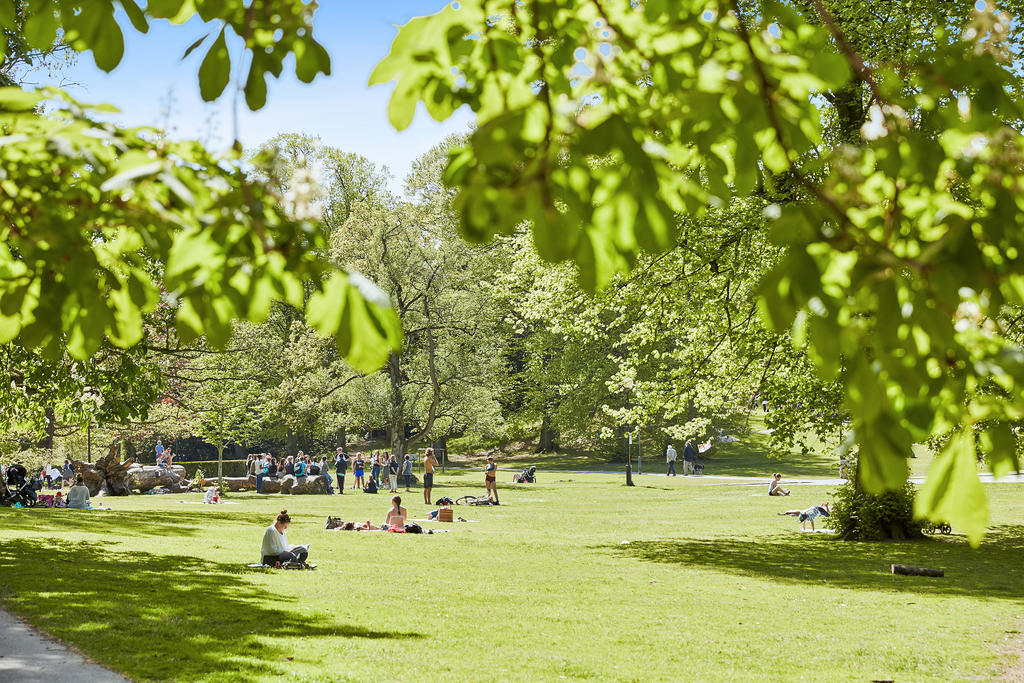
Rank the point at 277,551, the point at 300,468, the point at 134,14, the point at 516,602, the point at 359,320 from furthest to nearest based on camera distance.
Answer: the point at 300,468
the point at 277,551
the point at 516,602
the point at 134,14
the point at 359,320

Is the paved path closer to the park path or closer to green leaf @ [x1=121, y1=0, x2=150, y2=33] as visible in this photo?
the park path

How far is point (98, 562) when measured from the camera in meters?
16.5

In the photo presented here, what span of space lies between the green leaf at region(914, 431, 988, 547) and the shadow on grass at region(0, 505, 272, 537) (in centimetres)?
2138

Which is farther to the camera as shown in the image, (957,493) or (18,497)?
(18,497)

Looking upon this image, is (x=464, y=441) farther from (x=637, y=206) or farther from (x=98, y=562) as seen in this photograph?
(x=637, y=206)

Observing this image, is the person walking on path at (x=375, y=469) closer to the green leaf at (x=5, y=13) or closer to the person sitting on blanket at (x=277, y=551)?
the person sitting on blanket at (x=277, y=551)

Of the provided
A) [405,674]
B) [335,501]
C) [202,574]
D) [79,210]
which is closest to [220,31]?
Result: [79,210]

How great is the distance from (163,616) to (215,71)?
10043 mm

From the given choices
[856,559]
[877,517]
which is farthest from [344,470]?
[856,559]

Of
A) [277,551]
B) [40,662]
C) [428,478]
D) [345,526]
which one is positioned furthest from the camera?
[428,478]

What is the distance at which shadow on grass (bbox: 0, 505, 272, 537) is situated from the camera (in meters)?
22.1

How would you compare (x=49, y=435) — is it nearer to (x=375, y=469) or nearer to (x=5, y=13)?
(x=375, y=469)

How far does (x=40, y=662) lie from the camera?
941 cm

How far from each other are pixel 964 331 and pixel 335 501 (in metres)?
31.4
